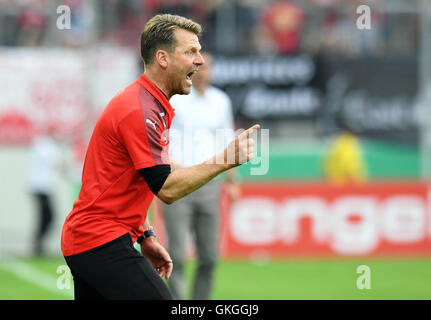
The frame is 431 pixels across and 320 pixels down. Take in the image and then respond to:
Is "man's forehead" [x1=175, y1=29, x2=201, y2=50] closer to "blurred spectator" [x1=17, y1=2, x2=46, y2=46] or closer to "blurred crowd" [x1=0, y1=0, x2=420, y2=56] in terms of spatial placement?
"blurred crowd" [x1=0, y1=0, x2=420, y2=56]

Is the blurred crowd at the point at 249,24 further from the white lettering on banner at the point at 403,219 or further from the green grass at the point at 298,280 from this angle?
the green grass at the point at 298,280

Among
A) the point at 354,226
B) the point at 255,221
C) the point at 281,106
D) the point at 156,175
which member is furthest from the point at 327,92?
the point at 156,175

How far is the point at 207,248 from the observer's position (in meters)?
7.82

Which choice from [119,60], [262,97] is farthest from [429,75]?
[119,60]

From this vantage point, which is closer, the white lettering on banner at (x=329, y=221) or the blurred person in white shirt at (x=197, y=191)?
the blurred person in white shirt at (x=197, y=191)

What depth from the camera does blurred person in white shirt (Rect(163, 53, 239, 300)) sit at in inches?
308

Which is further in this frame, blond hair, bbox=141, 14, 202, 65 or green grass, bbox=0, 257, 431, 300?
green grass, bbox=0, 257, 431, 300

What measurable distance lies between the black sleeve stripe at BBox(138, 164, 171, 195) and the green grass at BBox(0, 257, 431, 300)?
5340mm

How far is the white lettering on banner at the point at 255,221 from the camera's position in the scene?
13.8 metres

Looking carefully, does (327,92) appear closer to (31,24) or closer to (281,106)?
(281,106)

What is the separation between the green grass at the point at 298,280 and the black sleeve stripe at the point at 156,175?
5340 millimetres

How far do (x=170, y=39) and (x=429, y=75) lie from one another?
42.0 ft
